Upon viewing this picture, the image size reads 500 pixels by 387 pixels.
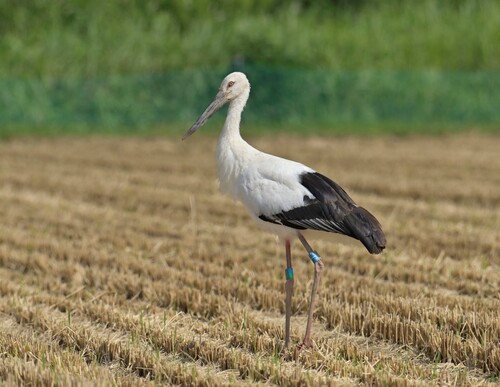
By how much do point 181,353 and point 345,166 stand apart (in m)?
10.8

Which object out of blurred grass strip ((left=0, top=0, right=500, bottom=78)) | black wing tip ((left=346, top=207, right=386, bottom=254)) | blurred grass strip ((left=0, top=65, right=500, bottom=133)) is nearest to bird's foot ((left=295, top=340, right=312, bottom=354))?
black wing tip ((left=346, top=207, right=386, bottom=254))

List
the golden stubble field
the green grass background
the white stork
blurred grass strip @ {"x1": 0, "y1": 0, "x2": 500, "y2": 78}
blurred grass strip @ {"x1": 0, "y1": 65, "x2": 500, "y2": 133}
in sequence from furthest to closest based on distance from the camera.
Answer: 1. blurred grass strip @ {"x1": 0, "y1": 0, "x2": 500, "y2": 78}
2. the green grass background
3. blurred grass strip @ {"x1": 0, "y1": 65, "x2": 500, "y2": 133}
4. the white stork
5. the golden stubble field

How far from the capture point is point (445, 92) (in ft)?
85.3

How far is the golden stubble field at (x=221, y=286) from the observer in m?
5.98

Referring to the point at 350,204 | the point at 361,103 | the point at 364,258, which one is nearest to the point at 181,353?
the point at 350,204

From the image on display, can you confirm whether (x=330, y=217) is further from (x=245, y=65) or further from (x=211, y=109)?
(x=245, y=65)

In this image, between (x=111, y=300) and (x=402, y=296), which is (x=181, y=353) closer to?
(x=111, y=300)

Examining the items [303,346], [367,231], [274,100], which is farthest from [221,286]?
[274,100]

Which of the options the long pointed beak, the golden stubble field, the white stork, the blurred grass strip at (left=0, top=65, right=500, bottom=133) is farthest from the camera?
the blurred grass strip at (left=0, top=65, right=500, bottom=133)

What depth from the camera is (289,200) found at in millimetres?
6156

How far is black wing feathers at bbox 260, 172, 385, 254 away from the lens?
6043mm

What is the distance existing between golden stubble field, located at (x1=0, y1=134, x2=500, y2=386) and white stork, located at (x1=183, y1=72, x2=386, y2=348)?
737mm

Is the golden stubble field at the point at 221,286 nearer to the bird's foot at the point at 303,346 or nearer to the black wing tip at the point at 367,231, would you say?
the bird's foot at the point at 303,346

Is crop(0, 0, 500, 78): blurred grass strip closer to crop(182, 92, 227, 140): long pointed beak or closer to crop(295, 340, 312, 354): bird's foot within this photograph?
crop(182, 92, 227, 140): long pointed beak
